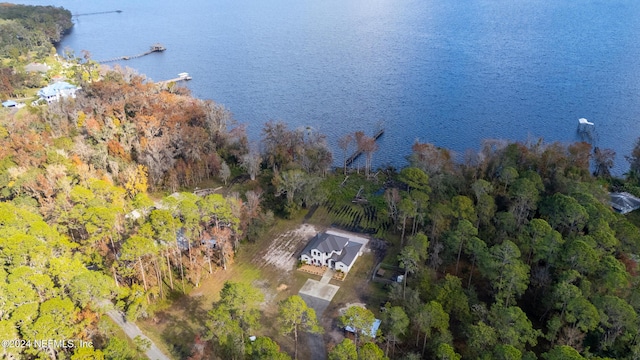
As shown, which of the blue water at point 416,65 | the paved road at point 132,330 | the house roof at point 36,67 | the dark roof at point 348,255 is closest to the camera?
the paved road at point 132,330

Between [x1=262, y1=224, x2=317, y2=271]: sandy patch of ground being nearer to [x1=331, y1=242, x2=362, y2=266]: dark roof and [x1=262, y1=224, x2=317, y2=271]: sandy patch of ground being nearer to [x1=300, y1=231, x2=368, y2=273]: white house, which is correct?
[x1=300, y1=231, x2=368, y2=273]: white house

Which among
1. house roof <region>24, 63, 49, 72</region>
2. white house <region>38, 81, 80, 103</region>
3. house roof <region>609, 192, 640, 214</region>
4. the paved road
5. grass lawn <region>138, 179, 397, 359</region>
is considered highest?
house roof <region>609, 192, 640, 214</region>

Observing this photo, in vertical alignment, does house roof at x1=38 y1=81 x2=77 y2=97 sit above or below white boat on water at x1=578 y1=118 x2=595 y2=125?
below

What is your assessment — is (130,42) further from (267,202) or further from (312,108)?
(267,202)

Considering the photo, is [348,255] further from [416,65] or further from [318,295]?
[416,65]

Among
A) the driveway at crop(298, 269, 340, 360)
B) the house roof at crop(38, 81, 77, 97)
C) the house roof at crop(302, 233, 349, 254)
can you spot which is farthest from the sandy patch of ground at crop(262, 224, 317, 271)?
the house roof at crop(38, 81, 77, 97)

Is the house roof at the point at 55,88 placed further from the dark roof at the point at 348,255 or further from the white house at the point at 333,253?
the dark roof at the point at 348,255

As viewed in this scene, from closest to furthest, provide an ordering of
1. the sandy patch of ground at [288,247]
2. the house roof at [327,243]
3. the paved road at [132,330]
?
1. the paved road at [132,330]
2. the house roof at [327,243]
3. the sandy patch of ground at [288,247]

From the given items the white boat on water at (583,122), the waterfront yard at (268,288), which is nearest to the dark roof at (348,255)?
the waterfront yard at (268,288)
